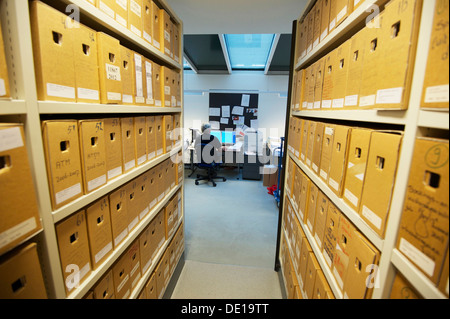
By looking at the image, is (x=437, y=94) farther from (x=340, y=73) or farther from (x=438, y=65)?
(x=340, y=73)

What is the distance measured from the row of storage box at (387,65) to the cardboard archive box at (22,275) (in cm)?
106

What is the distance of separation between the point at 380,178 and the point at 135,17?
4.17 feet

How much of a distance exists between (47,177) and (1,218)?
169mm

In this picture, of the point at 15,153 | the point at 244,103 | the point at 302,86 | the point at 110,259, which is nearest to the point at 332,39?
the point at 302,86

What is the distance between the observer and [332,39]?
0.99 meters

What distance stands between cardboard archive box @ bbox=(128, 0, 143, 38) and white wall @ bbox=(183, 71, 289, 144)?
405cm

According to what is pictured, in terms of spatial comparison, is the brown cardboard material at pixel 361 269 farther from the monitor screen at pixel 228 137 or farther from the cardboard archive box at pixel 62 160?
the monitor screen at pixel 228 137

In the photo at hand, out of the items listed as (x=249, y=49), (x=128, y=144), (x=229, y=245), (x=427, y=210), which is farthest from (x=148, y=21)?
(x=249, y=49)

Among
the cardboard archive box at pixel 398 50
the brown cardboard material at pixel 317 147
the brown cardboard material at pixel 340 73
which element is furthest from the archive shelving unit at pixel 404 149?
the brown cardboard material at pixel 317 147

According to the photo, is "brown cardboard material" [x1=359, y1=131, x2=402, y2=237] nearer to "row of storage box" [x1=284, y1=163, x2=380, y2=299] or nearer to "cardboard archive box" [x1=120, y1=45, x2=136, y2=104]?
"row of storage box" [x1=284, y1=163, x2=380, y2=299]

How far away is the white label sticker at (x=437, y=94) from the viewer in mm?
434

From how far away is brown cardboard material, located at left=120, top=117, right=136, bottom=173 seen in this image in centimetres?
106

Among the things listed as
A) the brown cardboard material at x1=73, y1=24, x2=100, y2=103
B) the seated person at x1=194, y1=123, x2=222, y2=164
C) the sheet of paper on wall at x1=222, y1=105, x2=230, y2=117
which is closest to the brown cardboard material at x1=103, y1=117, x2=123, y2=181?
the brown cardboard material at x1=73, y1=24, x2=100, y2=103

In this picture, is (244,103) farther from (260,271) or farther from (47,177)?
(47,177)
